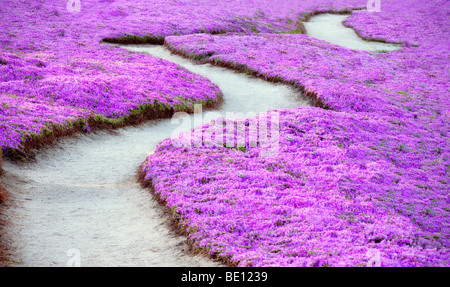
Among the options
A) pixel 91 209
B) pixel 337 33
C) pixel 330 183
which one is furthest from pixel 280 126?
pixel 337 33

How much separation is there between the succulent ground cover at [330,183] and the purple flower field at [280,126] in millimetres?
57

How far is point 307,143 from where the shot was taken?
1756 centimetres

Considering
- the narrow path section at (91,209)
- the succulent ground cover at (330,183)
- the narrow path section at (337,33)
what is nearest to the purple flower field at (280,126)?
the succulent ground cover at (330,183)

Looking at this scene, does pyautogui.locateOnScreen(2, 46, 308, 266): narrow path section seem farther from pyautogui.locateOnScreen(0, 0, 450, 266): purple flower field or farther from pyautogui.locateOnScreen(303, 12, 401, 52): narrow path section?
pyautogui.locateOnScreen(303, 12, 401, 52): narrow path section

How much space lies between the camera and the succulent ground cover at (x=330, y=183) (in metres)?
10.2

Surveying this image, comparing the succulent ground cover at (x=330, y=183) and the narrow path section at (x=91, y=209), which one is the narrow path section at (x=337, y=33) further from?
the narrow path section at (x=91, y=209)

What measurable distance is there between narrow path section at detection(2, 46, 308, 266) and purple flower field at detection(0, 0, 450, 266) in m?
0.79

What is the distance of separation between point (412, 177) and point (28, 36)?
31.6m

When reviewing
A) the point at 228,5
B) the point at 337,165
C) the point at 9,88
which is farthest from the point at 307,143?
the point at 228,5

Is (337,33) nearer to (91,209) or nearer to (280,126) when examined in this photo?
(280,126)

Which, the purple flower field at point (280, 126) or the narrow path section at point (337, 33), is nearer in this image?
the purple flower field at point (280, 126)

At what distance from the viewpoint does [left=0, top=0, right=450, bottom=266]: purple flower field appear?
10.9m

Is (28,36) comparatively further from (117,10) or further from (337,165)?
(337,165)

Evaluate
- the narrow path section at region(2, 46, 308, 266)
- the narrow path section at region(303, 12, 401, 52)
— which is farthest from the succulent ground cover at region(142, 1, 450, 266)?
the narrow path section at region(303, 12, 401, 52)
